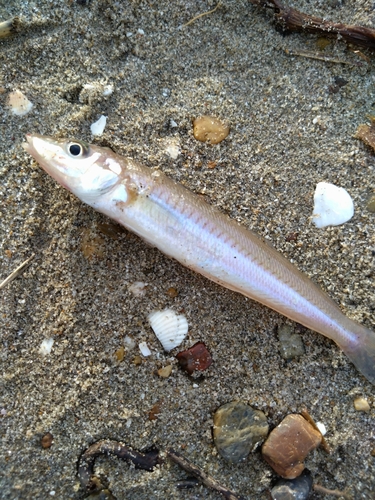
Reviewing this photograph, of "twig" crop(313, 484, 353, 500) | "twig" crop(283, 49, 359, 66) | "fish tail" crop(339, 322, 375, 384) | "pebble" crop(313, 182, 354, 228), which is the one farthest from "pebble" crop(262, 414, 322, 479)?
"twig" crop(283, 49, 359, 66)

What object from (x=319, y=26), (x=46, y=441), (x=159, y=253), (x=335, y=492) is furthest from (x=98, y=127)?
(x=335, y=492)

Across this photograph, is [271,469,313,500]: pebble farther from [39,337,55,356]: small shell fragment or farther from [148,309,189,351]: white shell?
[39,337,55,356]: small shell fragment

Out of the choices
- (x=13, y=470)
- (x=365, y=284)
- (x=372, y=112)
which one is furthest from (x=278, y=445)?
(x=372, y=112)

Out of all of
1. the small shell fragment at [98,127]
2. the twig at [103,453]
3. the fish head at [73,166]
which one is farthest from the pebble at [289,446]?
the small shell fragment at [98,127]

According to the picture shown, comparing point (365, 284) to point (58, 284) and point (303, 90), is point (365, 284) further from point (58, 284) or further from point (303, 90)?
point (58, 284)

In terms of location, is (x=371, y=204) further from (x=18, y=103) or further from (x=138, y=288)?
(x=18, y=103)
